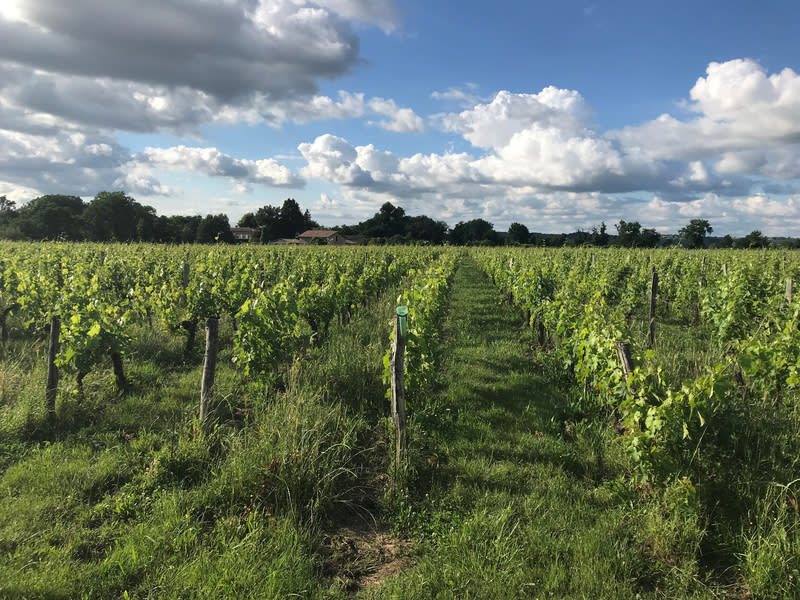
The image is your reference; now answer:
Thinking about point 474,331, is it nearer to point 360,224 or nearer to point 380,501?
point 380,501

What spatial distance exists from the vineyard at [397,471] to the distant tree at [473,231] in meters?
73.3

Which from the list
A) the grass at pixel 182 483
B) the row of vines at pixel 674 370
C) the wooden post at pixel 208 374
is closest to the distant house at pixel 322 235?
the row of vines at pixel 674 370

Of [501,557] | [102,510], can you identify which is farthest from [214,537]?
[501,557]

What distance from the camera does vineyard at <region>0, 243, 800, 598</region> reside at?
9.09ft

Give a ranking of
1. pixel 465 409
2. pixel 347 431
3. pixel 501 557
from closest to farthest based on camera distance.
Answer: pixel 501 557 < pixel 347 431 < pixel 465 409

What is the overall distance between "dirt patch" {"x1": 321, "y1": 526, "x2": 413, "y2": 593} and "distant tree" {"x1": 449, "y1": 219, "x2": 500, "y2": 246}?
75.6 meters

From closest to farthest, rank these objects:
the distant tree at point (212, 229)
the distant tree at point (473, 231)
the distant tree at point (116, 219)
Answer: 1. the distant tree at point (116, 219)
2. the distant tree at point (212, 229)
3. the distant tree at point (473, 231)

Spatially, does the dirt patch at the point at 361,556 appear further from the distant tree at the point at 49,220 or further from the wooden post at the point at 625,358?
the distant tree at the point at 49,220

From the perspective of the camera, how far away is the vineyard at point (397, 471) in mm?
2770

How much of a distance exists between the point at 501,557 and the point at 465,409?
241 cm

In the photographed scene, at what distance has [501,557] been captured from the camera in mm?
2873

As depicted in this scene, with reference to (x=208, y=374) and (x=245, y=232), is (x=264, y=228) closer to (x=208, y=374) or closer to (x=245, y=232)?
(x=245, y=232)

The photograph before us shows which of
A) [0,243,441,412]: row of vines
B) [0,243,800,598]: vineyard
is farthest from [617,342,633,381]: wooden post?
[0,243,441,412]: row of vines

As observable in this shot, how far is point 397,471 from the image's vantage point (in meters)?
3.79
